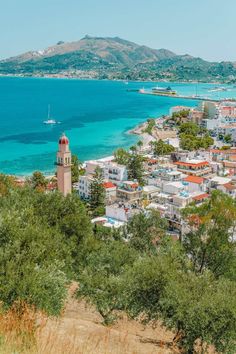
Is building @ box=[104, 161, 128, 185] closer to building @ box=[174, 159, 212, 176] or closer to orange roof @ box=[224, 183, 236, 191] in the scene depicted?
building @ box=[174, 159, 212, 176]

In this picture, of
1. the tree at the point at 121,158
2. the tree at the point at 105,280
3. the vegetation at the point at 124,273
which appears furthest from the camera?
the tree at the point at 121,158

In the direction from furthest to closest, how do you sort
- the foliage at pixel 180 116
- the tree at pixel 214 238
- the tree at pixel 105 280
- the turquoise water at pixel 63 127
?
1. the foliage at pixel 180 116
2. the turquoise water at pixel 63 127
3. the tree at pixel 214 238
4. the tree at pixel 105 280

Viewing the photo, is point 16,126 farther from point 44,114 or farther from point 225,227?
point 225,227

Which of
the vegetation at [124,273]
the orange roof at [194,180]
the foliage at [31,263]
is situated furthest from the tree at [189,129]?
the foliage at [31,263]

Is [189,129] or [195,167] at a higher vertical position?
[189,129]

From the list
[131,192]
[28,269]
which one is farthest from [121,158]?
[28,269]

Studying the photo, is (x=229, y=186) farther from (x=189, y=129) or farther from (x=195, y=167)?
(x=189, y=129)

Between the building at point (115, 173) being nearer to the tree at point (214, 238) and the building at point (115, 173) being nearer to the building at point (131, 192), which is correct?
the building at point (131, 192)

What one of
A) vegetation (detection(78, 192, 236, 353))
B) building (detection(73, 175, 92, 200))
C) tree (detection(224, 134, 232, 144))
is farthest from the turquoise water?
vegetation (detection(78, 192, 236, 353))
